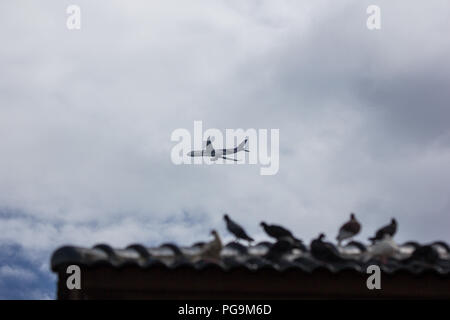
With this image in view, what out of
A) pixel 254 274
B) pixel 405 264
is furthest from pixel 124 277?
pixel 405 264

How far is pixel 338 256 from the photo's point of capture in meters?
8.10

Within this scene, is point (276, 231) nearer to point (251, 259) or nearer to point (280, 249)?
point (280, 249)

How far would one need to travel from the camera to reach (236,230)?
11164 millimetres

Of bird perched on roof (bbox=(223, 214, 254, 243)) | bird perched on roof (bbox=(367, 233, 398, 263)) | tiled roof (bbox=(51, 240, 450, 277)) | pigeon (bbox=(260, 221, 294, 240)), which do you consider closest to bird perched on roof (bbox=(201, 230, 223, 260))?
tiled roof (bbox=(51, 240, 450, 277))

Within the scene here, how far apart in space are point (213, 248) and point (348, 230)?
10.2 feet

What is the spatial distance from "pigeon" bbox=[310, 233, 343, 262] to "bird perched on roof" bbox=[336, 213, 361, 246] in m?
2.34

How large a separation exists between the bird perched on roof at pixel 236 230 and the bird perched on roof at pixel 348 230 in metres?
1.42

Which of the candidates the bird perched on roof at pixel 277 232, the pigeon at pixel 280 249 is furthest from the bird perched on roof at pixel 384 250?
the bird perched on roof at pixel 277 232

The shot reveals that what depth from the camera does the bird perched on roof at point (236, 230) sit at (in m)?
11.0

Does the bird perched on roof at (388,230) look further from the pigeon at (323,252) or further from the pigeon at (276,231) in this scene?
the pigeon at (323,252)

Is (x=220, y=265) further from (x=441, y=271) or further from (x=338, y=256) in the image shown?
(x=441, y=271)

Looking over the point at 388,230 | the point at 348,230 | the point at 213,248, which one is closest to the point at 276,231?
the point at 213,248
